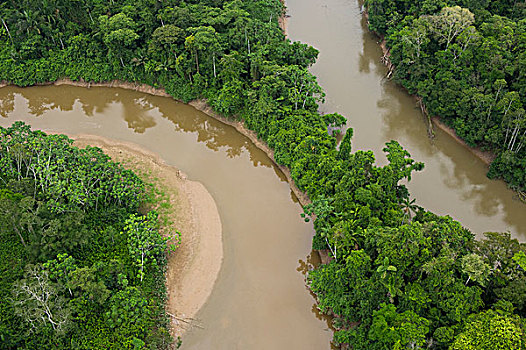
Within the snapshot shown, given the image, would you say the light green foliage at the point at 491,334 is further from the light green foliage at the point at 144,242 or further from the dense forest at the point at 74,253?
the light green foliage at the point at 144,242

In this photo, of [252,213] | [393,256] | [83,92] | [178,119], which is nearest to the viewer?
[393,256]

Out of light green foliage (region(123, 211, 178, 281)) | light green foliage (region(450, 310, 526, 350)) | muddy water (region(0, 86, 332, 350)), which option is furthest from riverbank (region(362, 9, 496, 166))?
light green foliage (region(123, 211, 178, 281))

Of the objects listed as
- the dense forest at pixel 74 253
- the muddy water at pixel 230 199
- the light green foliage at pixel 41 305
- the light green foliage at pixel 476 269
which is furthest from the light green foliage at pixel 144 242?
the light green foliage at pixel 476 269

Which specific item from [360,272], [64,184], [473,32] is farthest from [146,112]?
[473,32]

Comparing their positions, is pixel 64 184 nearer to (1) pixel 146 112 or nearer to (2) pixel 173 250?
(2) pixel 173 250

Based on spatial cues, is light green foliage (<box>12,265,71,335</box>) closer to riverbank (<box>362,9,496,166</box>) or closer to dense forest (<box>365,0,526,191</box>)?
dense forest (<box>365,0,526,191</box>)
